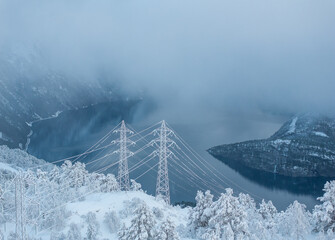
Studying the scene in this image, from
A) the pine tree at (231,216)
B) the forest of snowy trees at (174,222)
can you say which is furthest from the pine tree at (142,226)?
the pine tree at (231,216)

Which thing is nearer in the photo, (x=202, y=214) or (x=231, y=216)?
(x=231, y=216)

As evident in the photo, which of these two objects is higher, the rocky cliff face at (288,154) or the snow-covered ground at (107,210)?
the rocky cliff face at (288,154)

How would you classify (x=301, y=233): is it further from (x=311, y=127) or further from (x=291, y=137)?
(x=311, y=127)

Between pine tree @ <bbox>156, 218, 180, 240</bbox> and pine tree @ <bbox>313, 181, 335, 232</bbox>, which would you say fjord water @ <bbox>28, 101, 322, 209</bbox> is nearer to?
pine tree @ <bbox>313, 181, 335, 232</bbox>

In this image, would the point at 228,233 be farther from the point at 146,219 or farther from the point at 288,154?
the point at 288,154

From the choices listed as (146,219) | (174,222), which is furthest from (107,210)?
(146,219)

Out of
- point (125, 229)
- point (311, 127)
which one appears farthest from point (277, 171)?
point (125, 229)

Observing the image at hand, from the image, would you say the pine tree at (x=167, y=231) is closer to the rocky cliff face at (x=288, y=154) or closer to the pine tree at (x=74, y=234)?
the pine tree at (x=74, y=234)
